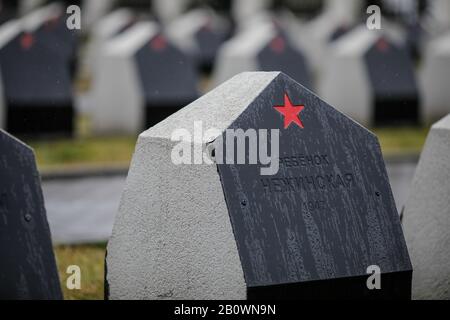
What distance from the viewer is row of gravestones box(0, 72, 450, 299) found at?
14.6 feet

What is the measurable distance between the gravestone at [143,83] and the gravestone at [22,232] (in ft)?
30.8

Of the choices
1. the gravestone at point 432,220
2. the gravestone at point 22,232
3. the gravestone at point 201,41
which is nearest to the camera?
the gravestone at point 22,232

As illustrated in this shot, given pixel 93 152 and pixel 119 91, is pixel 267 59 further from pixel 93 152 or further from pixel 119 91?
pixel 93 152

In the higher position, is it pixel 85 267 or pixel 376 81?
pixel 376 81

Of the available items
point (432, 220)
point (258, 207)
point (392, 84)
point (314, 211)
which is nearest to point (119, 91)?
point (392, 84)

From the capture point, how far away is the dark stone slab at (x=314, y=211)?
4.47m

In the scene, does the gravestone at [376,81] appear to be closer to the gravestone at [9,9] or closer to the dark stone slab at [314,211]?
the dark stone slab at [314,211]

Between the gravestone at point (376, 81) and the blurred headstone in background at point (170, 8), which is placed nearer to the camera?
the gravestone at point (376, 81)

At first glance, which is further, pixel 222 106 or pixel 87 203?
pixel 87 203

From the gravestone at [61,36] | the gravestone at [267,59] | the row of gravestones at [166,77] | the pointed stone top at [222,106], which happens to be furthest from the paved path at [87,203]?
the gravestone at [61,36]

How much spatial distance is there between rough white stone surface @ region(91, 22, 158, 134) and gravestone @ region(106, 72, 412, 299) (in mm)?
8944

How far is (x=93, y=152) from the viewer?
1266 cm

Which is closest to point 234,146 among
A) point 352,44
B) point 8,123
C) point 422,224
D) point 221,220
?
point 221,220

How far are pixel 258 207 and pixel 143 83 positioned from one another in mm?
9558
